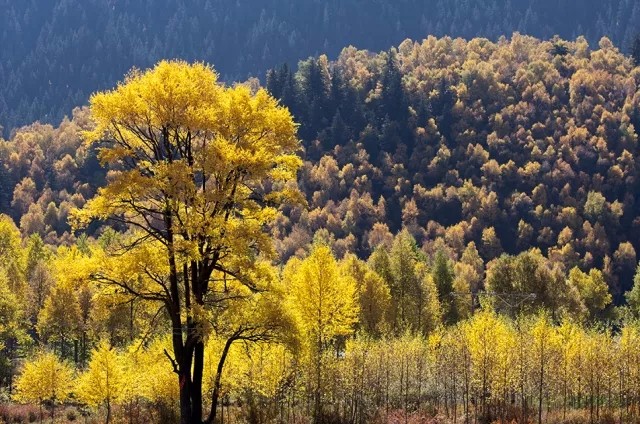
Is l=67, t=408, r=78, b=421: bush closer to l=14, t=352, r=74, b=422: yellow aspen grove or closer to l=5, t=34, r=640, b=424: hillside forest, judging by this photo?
l=5, t=34, r=640, b=424: hillside forest

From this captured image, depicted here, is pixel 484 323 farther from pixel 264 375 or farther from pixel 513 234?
pixel 513 234

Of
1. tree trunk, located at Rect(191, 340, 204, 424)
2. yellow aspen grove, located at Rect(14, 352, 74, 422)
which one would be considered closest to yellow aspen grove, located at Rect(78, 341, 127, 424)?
yellow aspen grove, located at Rect(14, 352, 74, 422)

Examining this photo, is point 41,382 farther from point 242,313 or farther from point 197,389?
point 242,313

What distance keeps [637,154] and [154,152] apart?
19090cm

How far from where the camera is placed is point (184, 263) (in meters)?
21.3

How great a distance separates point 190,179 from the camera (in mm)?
20828

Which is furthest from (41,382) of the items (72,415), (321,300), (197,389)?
(197,389)

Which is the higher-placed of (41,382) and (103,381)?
(103,381)

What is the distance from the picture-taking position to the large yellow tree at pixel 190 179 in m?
20.7

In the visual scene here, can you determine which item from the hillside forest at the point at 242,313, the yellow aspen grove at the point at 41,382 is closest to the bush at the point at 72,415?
the hillside forest at the point at 242,313

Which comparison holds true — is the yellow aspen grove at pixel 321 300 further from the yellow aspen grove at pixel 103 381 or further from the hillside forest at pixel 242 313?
the yellow aspen grove at pixel 103 381

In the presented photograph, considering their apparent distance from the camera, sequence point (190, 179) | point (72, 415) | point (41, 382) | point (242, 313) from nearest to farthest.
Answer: point (190, 179), point (242, 313), point (41, 382), point (72, 415)

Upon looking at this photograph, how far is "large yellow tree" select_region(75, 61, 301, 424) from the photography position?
2070 centimetres

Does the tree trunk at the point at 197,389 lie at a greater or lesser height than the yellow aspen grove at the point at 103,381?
greater
